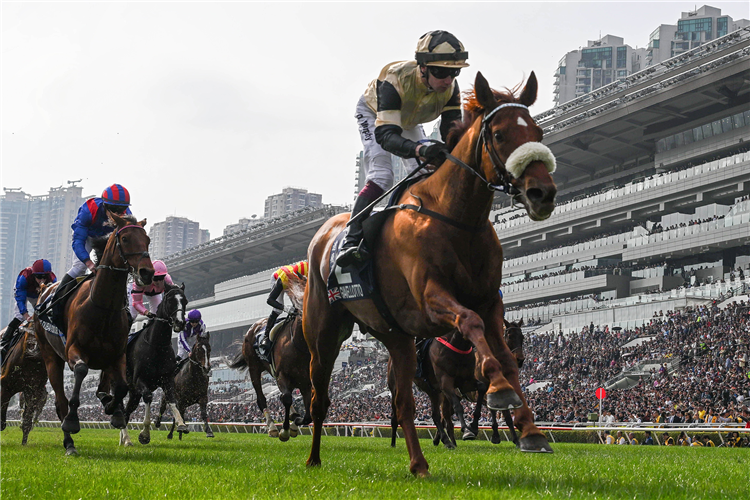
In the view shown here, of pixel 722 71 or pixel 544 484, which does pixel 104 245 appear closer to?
pixel 544 484

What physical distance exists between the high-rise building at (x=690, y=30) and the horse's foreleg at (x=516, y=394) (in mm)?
134291

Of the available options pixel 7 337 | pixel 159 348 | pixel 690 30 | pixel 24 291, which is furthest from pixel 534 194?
pixel 690 30

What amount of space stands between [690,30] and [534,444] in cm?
14143

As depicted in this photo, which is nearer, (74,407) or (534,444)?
(534,444)

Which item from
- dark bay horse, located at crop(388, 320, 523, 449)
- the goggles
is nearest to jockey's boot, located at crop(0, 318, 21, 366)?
dark bay horse, located at crop(388, 320, 523, 449)

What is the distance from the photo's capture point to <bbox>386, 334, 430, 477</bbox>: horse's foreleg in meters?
5.56

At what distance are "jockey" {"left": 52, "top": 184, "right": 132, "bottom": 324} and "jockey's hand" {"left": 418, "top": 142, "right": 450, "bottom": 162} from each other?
508 centimetres

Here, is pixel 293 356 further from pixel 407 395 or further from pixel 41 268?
pixel 407 395

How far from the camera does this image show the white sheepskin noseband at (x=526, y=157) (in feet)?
15.9

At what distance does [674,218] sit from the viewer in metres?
46.4

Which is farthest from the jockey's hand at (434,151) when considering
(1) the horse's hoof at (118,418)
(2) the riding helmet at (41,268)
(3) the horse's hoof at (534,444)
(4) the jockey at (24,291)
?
(2) the riding helmet at (41,268)

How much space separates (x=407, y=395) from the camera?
6.05 m

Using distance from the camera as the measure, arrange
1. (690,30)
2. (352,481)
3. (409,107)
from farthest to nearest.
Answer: (690,30) < (409,107) < (352,481)

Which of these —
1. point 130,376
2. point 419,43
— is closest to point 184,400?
point 130,376
